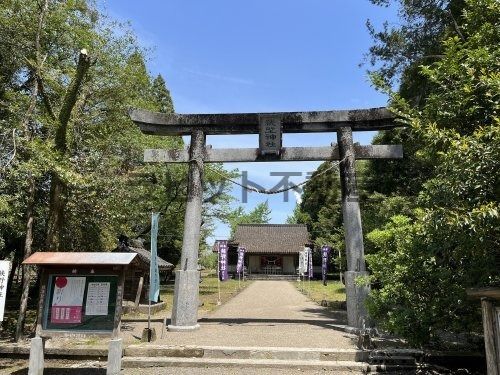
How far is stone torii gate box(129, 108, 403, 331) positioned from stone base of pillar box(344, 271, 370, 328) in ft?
1.10

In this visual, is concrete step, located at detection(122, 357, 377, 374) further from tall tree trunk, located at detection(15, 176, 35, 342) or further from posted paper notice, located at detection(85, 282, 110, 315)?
tall tree trunk, located at detection(15, 176, 35, 342)

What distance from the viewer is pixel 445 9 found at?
36.2 ft

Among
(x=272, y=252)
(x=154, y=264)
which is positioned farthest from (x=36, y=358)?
(x=272, y=252)

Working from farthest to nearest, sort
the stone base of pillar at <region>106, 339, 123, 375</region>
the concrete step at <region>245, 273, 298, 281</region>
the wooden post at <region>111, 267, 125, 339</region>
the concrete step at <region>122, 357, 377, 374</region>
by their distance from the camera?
the concrete step at <region>245, 273, 298, 281</region> → the concrete step at <region>122, 357, 377, 374</region> → the wooden post at <region>111, 267, 125, 339</region> → the stone base of pillar at <region>106, 339, 123, 375</region>

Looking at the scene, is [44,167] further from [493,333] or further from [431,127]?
[493,333]

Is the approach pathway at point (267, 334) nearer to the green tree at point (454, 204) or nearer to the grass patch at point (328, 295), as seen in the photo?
the green tree at point (454, 204)

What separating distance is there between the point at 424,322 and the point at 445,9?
8884 millimetres

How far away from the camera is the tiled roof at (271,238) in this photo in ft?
154

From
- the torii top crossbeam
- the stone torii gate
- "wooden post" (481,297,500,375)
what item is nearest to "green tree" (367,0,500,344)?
"wooden post" (481,297,500,375)

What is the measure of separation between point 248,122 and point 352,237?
13.6 ft

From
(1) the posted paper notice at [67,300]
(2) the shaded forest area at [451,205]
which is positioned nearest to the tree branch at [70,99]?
(1) the posted paper notice at [67,300]

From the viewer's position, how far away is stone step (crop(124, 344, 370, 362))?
24.8ft

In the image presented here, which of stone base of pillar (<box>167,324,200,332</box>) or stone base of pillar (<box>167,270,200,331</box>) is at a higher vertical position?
stone base of pillar (<box>167,270,200,331</box>)

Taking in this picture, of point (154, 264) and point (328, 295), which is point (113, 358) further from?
point (328, 295)
